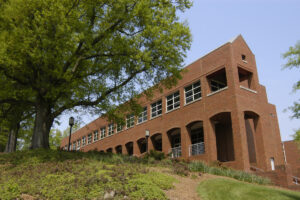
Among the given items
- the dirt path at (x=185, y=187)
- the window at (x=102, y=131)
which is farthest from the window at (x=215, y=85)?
the window at (x=102, y=131)

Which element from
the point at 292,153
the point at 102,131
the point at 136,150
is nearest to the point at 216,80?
the point at 136,150

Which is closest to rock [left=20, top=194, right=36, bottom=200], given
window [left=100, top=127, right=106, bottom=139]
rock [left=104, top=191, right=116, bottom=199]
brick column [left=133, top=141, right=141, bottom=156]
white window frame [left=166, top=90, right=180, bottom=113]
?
rock [left=104, top=191, right=116, bottom=199]

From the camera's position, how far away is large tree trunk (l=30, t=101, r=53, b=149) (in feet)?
46.1

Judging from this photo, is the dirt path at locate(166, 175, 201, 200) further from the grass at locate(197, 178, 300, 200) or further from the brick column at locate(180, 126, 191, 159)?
the brick column at locate(180, 126, 191, 159)

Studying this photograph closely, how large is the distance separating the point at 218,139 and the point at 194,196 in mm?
14812

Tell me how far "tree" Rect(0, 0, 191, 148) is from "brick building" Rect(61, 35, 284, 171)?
3.59 m

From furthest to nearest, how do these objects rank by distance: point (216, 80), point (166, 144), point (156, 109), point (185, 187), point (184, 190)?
point (156, 109) → point (166, 144) → point (216, 80) → point (185, 187) → point (184, 190)

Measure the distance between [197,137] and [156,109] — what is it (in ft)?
18.0

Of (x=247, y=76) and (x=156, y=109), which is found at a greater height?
(x=247, y=76)

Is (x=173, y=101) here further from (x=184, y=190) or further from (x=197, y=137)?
(x=184, y=190)

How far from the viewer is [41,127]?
46.2 feet

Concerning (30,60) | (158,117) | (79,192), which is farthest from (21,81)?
(158,117)

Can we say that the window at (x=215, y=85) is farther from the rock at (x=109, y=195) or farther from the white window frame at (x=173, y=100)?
the rock at (x=109, y=195)

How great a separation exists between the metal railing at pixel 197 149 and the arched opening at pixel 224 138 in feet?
6.85
